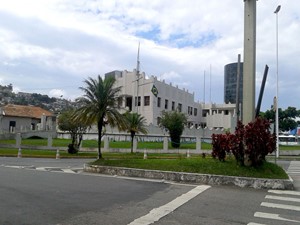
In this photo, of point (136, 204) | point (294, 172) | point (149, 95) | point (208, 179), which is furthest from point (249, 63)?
point (149, 95)

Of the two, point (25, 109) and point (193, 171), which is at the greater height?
point (25, 109)

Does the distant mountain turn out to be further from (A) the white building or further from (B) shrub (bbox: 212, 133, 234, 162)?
(B) shrub (bbox: 212, 133, 234, 162)

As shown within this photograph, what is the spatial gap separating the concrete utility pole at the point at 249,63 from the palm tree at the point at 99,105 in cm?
907

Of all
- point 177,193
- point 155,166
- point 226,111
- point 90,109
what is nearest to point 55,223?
point 177,193

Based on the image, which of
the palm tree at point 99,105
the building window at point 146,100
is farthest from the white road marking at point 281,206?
the building window at point 146,100

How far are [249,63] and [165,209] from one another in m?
9.27

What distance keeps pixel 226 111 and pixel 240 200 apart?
294ft

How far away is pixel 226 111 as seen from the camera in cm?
9788

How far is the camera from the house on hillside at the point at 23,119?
61.7 meters

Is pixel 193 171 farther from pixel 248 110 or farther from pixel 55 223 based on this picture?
pixel 55 223

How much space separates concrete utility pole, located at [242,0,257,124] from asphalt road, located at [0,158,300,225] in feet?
14.2

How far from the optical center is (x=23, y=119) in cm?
6569

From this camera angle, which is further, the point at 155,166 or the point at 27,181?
the point at 155,166

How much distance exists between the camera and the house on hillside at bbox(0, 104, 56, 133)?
2428 inches
